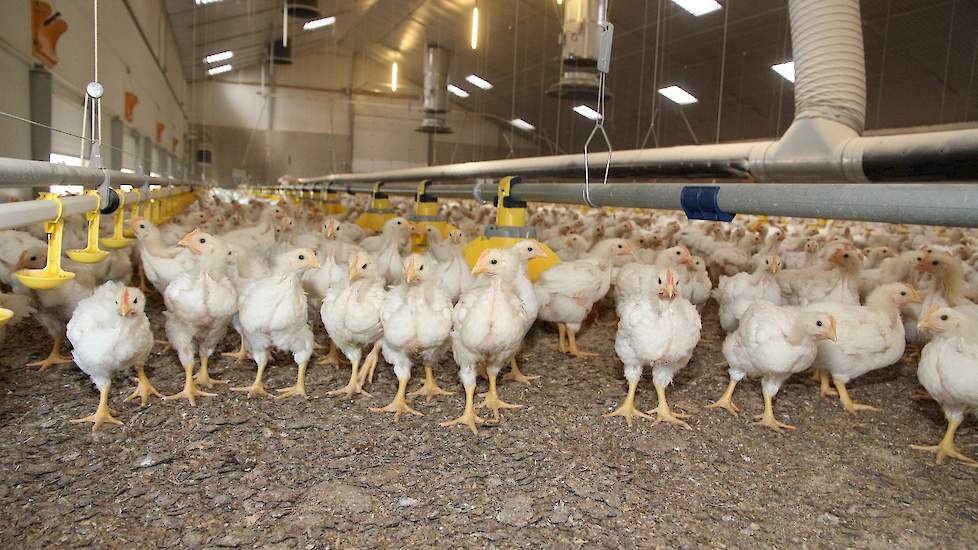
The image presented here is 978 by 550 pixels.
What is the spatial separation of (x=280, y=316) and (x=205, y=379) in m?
0.61

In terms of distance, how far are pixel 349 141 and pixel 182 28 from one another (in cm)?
812

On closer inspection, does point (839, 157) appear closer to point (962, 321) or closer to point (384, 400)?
point (962, 321)

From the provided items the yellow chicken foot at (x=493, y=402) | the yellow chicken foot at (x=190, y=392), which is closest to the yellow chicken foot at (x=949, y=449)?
the yellow chicken foot at (x=493, y=402)

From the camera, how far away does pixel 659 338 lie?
329 centimetres

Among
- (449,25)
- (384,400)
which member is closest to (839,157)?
(384,400)

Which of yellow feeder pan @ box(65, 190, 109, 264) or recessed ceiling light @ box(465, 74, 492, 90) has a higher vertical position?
recessed ceiling light @ box(465, 74, 492, 90)

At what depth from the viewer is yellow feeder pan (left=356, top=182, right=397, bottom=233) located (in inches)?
301

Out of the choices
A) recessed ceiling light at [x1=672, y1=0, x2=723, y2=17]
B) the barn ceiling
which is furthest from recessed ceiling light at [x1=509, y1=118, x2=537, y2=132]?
recessed ceiling light at [x1=672, y1=0, x2=723, y2=17]

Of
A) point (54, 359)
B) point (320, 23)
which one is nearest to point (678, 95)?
point (320, 23)

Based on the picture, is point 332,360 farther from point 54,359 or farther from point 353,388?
point 54,359

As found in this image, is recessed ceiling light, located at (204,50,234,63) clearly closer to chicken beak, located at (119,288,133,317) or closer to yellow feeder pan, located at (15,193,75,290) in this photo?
chicken beak, located at (119,288,133,317)

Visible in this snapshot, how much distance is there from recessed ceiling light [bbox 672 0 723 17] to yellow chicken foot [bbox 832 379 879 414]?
8.51 m

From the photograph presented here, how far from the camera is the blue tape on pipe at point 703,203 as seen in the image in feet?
7.79

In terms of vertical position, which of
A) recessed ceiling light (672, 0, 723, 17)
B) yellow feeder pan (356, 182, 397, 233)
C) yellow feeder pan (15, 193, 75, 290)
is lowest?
yellow feeder pan (15, 193, 75, 290)
